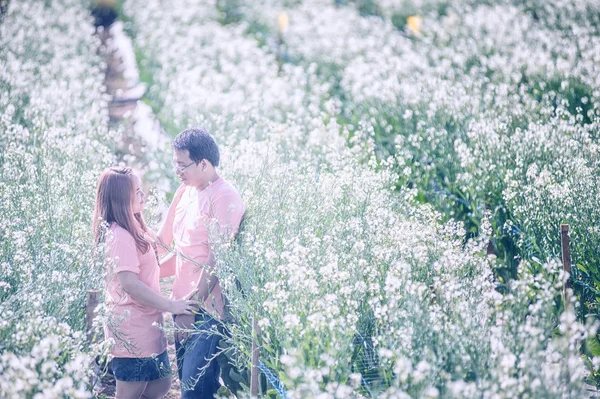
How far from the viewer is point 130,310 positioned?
4102 millimetres

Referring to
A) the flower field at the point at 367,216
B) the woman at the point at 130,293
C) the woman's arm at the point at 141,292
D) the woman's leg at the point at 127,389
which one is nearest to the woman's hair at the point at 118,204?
the woman at the point at 130,293

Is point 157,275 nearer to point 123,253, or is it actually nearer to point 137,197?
point 123,253

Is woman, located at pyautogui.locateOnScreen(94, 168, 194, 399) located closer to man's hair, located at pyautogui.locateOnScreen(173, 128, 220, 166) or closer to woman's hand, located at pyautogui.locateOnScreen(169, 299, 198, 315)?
woman's hand, located at pyautogui.locateOnScreen(169, 299, 198, 315)

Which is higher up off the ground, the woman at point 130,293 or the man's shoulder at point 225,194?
the man's shoulder at point 225,194

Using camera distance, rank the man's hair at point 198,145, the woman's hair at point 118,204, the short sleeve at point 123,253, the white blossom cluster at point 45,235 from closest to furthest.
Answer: the white blossom cluster at point 45,235
the short sleeve at point 123,253
the woman's hair at point 118,204
the man's hair at point 198,145

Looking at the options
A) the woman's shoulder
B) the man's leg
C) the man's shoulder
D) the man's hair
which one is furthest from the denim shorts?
the man's hair

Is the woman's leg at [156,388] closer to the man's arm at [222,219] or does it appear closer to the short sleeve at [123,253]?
the man's arm at [222,219]

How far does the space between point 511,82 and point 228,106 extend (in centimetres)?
376

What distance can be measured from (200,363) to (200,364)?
0.6 inches

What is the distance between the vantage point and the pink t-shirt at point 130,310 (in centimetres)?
397

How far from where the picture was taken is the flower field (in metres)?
3.35

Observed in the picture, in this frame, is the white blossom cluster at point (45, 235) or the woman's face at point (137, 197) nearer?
the white blossom cluster at point (45, 235)

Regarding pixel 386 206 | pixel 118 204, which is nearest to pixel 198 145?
pixel 118 204

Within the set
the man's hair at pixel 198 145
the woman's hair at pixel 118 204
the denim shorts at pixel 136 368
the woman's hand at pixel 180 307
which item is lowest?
the denim shorts at pixel 136 368
